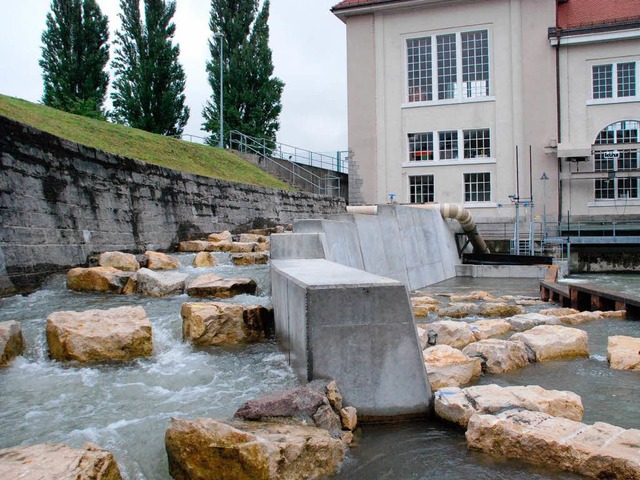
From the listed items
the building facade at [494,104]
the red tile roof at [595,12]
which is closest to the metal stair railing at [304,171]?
the building facade at [494,104]

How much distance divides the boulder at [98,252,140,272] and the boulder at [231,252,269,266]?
82.7 inches

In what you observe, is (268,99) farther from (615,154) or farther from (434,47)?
(615,154)

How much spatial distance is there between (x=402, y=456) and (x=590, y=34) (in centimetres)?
2921

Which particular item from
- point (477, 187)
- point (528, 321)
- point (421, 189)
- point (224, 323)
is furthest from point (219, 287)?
point (477, 187)

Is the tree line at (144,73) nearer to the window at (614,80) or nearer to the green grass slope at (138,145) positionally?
the green grass slope at (138,145)

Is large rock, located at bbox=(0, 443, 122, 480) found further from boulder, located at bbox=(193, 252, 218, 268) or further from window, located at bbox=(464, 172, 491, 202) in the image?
window, located at bbox=(464, 172, 491, 202)

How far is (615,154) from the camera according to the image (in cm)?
2830

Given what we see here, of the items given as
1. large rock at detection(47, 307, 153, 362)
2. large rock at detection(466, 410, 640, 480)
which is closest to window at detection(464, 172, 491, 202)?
large rock at detection(47, 307, 153, 362)

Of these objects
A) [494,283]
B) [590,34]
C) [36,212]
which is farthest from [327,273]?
[590,34]

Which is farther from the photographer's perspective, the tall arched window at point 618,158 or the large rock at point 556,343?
the tall arched window at point 618,158

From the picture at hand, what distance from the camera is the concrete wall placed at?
931 cm

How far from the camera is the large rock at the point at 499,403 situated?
421 centimetres

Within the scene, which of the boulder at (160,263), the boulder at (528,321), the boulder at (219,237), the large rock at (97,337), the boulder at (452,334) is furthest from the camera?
the boulder at (219,237)

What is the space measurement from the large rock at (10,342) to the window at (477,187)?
87.1ft
